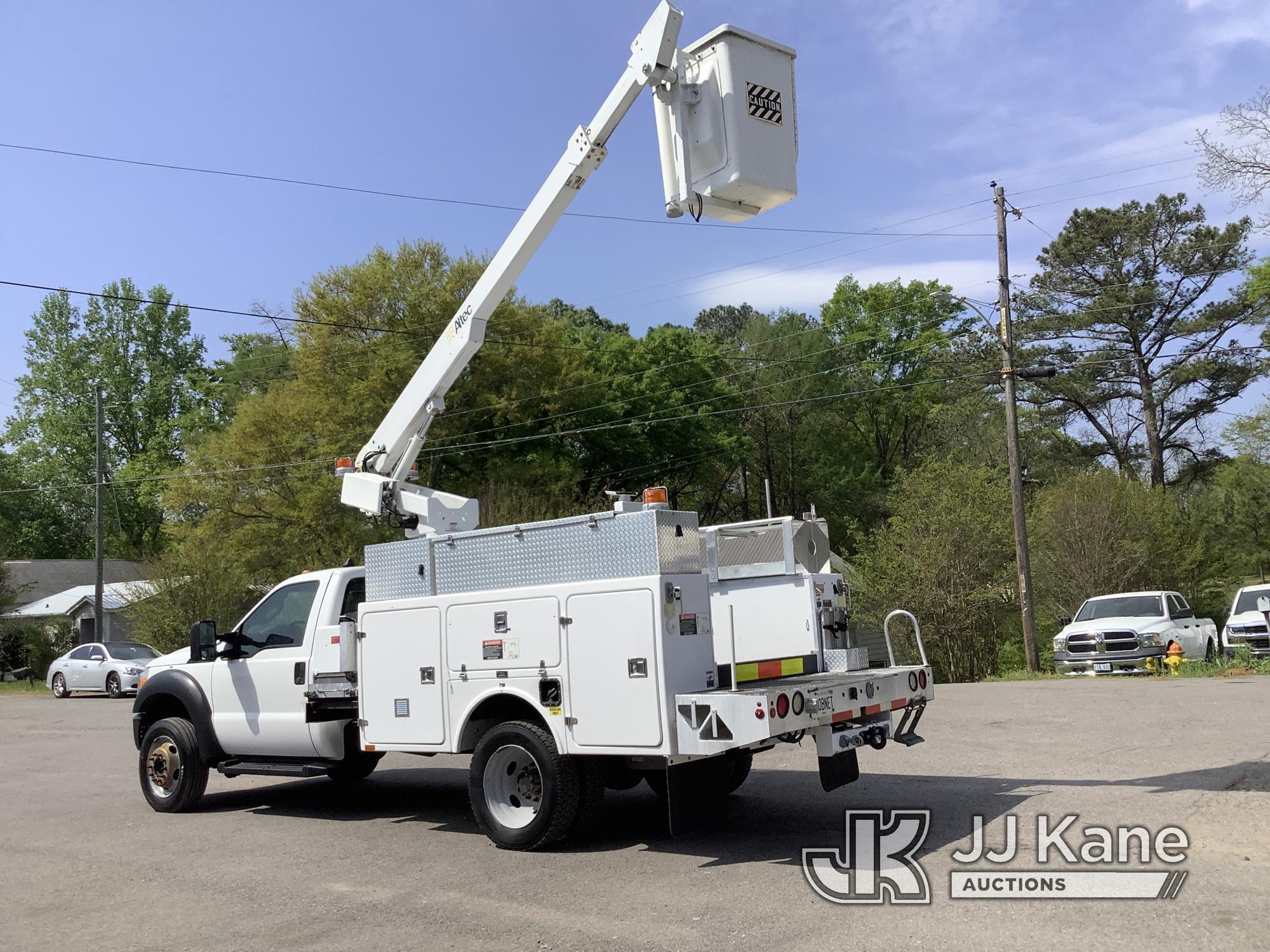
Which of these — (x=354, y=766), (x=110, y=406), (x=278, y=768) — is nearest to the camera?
(x=278, y=768)

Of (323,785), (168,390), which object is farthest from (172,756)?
(168,390)

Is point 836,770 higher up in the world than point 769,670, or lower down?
lower down

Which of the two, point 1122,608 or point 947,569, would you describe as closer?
point 1122,608

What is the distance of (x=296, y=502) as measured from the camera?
36906 mm

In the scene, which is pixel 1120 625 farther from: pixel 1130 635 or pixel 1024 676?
pixel 1024 676

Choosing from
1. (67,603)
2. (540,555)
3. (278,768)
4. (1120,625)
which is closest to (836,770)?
(540,555)

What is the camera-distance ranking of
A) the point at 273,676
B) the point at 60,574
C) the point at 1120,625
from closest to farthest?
the point at 273,676
the point at 1120,625
the point at 60,574

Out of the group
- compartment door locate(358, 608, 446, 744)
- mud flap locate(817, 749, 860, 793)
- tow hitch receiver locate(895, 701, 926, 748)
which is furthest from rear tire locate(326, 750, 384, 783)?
tow hitch receiver locate(895, 701, 926, 748)

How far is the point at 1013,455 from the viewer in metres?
25.9

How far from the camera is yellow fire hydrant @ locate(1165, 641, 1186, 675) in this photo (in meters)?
19.7

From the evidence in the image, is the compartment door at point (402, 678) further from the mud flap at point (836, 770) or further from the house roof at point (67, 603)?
the house roof at point (67, 603)

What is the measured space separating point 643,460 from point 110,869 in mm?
37485

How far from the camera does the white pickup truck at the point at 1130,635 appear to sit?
20.3 meters

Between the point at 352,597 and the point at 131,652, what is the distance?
24.0 metres
